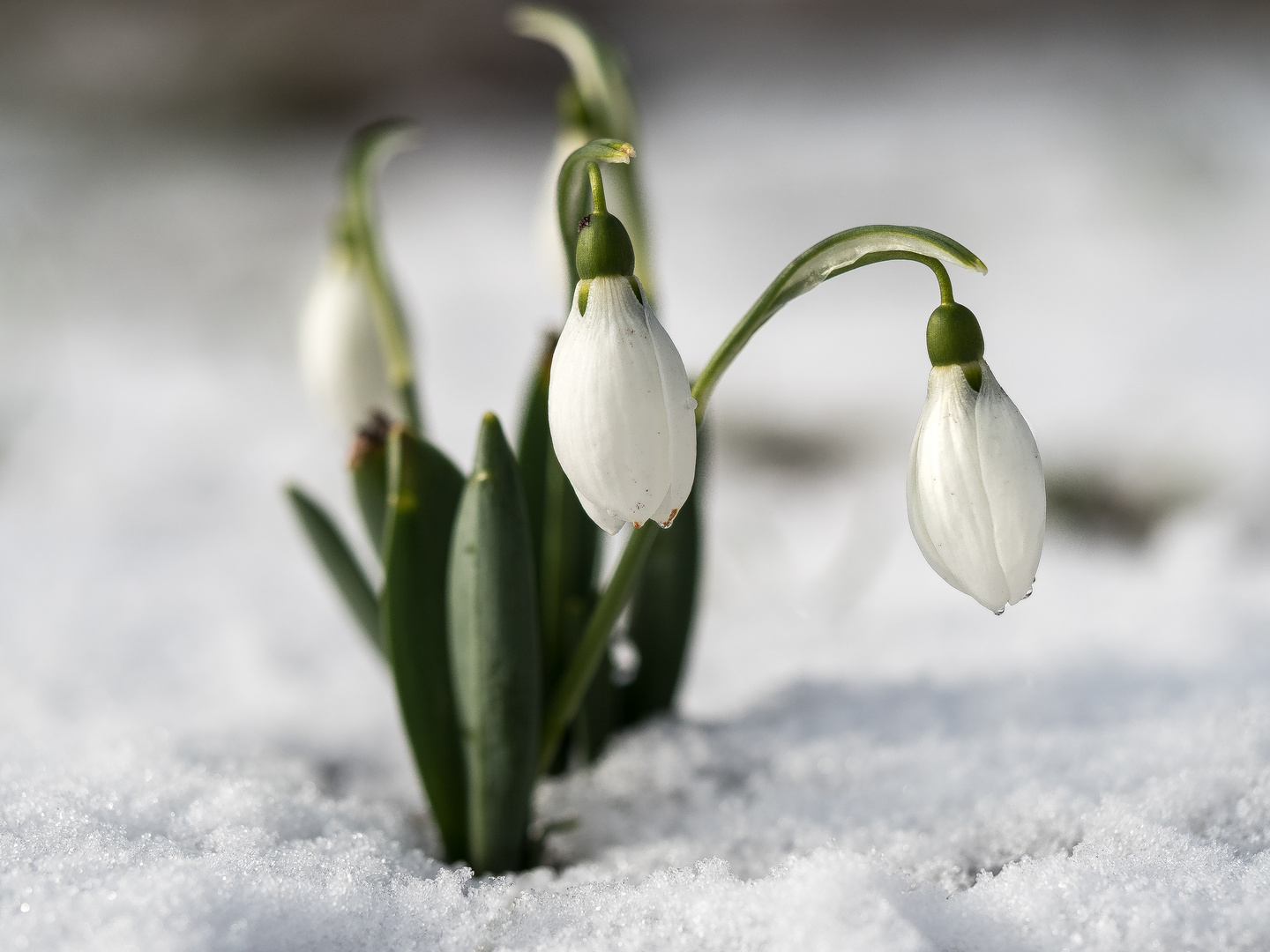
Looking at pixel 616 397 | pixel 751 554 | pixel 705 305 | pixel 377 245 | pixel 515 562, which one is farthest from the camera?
pixel 705 305

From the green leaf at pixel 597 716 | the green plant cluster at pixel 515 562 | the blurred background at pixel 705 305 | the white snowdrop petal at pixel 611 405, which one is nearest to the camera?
the white snowdrop petal at pixel 611 405

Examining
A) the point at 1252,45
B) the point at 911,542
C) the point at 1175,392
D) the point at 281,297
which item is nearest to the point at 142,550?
the point at 911,542

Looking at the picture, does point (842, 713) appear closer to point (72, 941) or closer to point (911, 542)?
point (72, 941)

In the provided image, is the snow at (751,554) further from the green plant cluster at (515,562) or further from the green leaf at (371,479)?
the green leaf at (371,479)

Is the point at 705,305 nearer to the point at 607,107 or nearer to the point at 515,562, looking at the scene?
the point at 607,107

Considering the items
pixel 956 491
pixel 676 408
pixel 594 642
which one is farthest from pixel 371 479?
pixel 956 491

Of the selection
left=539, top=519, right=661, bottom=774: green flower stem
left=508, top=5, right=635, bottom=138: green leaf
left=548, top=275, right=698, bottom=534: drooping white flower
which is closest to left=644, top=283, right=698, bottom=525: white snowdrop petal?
left=548, top=275, right=698, bottom=534: drooping white flower

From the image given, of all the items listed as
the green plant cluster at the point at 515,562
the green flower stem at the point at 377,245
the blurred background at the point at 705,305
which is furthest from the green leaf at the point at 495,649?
the blurred background at the point at 705,305
